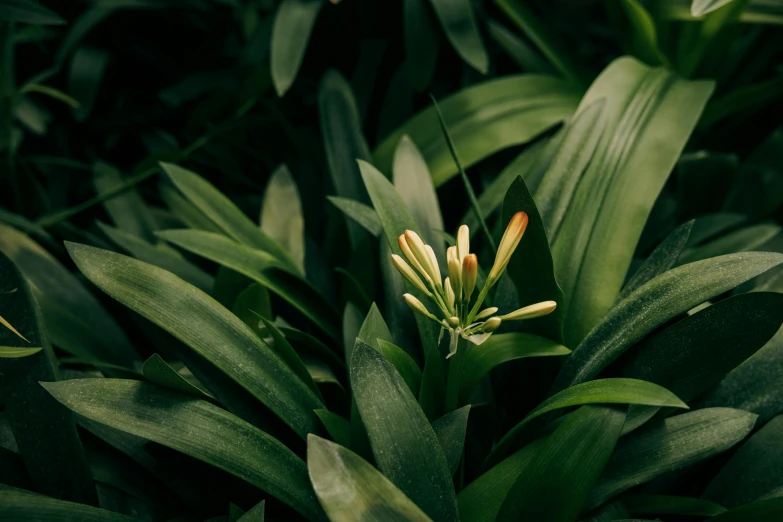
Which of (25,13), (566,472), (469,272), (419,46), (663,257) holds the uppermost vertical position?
(25,13)

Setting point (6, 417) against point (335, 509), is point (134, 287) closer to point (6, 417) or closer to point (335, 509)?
point (6, 417)

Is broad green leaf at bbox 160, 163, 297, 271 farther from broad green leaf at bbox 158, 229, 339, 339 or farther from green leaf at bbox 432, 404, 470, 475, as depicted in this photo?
green leaf at bbox 432, 404, 470, 475

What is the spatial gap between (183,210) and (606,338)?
726mm

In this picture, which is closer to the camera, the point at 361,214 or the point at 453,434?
the point at 453,434

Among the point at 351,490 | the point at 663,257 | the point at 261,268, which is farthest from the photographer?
the point at 261,268

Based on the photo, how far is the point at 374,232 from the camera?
843 mm

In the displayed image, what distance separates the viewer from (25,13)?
2.83 ft

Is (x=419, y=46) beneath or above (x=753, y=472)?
above

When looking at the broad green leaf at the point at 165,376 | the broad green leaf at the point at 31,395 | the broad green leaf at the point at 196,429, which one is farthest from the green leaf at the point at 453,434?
the broad green leaf at the point at 31,395

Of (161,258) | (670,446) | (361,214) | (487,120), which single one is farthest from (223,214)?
(670,446)

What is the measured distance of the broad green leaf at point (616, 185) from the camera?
77 cm

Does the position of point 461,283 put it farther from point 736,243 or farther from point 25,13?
point 25,13

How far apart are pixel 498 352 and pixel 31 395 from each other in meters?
0.49

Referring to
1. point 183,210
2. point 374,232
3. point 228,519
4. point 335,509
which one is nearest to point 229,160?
point 183,210
